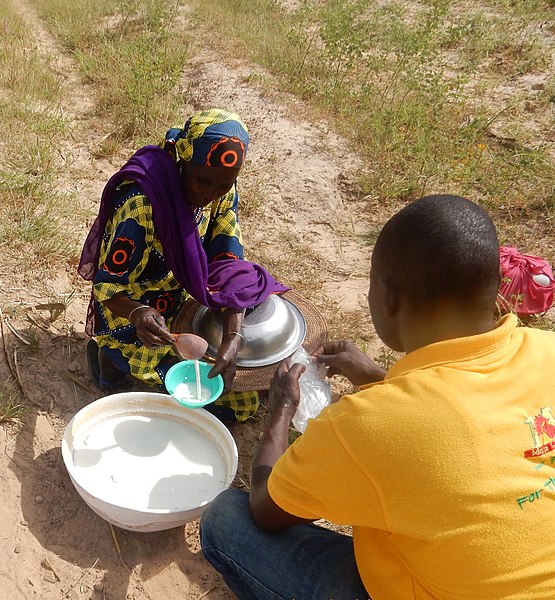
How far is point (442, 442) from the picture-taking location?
110cm

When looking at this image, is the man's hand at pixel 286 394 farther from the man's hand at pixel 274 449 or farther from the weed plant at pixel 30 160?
the weed plant at pixel 30 160

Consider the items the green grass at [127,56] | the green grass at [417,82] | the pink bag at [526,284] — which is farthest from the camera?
the green grass at [127,56]

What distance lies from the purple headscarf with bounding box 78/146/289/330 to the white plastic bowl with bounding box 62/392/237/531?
17.0 inches

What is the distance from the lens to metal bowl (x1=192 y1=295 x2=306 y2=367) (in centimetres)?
246

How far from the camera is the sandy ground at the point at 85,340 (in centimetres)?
190

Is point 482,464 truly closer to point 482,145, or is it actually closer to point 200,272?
point 200,272

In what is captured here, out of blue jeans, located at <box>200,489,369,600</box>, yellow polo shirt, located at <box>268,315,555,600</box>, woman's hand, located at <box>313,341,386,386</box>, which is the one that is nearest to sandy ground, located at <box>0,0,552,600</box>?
blue jeans, located at <box>200,489,369,600</box>

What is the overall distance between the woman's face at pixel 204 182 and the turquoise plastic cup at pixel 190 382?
547mm

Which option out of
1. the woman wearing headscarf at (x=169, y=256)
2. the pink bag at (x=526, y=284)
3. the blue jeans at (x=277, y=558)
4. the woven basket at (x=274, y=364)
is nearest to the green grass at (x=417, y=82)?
the pink bag at (x=526, y=284)

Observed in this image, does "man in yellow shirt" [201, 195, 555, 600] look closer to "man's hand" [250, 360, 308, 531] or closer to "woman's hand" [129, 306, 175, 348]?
"man's hand" [250, 360, 308, 531]

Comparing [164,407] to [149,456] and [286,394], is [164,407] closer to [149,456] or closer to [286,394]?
[149,456]

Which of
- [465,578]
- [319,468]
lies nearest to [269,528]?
[319,468]

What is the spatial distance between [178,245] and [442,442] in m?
1.35

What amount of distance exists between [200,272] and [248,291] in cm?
21
